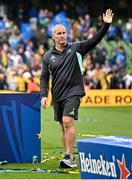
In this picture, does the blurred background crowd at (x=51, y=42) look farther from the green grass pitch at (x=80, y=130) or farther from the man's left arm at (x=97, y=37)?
the man's left arm at (x=97, y=37)

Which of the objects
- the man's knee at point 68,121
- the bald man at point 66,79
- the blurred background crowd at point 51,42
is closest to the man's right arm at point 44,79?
the bald man at point 66,79

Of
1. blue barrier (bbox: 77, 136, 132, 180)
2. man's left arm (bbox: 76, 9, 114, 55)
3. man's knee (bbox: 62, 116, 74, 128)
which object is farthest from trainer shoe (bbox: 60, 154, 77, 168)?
blue barrier (bbox: 77, 136, 132, 180)

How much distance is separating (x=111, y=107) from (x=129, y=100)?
41.1 inches

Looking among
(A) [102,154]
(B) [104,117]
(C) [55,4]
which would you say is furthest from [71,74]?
(C) [55,4]

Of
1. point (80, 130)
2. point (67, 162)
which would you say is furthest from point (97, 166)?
point (80, 130)

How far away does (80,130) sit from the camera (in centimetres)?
1888

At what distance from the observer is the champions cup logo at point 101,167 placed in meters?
8.89

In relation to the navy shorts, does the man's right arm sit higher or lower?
higher

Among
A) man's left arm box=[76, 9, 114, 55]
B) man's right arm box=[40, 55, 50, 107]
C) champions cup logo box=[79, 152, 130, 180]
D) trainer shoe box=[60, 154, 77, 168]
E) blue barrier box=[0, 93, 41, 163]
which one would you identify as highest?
man's left arm box=[76, 9, 114, 55]

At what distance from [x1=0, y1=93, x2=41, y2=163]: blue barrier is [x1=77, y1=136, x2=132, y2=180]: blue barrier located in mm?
2977

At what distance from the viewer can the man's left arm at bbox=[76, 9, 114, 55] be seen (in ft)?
37.7

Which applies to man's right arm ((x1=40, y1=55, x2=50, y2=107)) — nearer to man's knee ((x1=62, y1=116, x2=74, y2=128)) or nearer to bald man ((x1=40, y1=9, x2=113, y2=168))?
bald man ((x1=40, y1=9, x2=113, y2=168))

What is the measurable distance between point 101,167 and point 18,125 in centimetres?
348

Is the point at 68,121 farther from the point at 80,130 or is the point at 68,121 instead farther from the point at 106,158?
the point at 80,130
